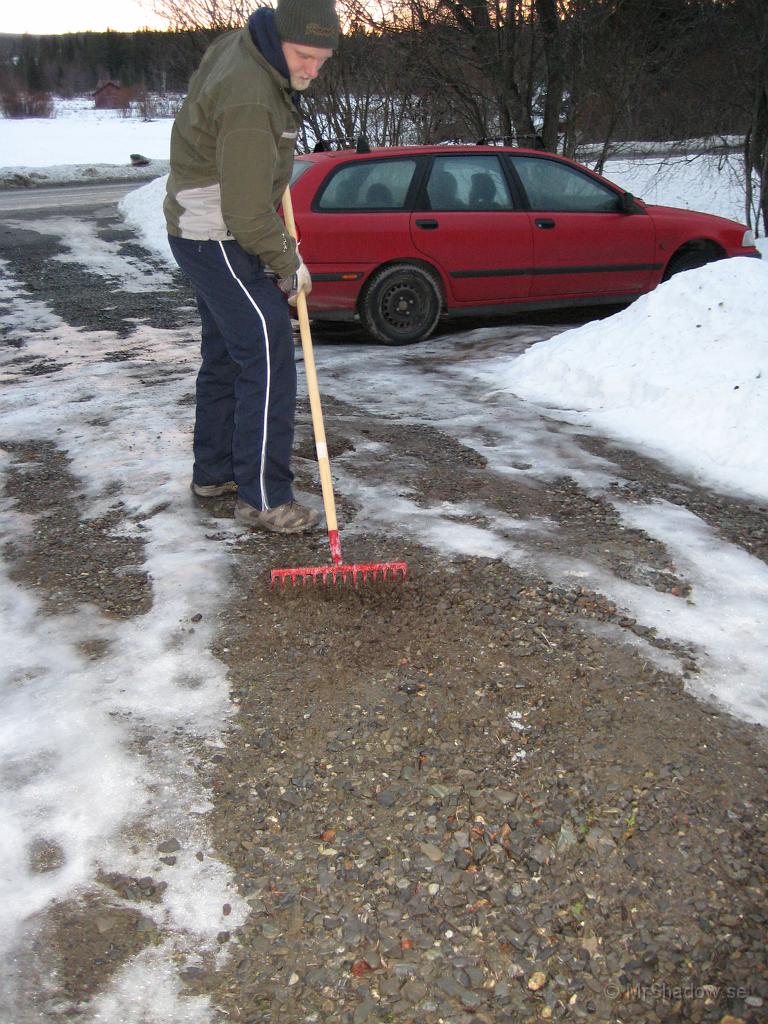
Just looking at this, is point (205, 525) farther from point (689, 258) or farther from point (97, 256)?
point (97, 256)

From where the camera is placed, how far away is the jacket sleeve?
9.99ft

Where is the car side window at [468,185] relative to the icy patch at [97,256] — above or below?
above

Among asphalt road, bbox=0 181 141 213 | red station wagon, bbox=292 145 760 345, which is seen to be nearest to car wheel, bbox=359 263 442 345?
red station wagon, bbox=292 145 760 345

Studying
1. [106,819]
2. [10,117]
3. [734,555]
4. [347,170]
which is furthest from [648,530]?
[10,117]

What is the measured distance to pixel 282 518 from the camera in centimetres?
380

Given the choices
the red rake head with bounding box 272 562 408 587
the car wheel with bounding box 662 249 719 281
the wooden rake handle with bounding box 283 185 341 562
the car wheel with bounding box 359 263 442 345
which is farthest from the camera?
the car wheel with bounding box 662 249 719 281

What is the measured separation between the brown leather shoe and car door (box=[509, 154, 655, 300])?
4199 millimetres

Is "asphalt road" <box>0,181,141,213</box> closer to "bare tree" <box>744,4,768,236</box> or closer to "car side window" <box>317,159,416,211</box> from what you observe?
"car side window" <box>317,159,416,211</box>

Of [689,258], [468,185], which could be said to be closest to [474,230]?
[468,185]

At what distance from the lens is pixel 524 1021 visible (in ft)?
6.05

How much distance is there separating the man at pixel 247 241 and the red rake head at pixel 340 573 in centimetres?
52

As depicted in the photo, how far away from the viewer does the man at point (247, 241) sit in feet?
9.98

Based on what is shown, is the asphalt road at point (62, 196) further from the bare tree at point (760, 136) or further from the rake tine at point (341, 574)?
the rake tine at point (341, 574)

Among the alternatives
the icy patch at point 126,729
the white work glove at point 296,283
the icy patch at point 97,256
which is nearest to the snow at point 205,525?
the icy patch at point 126,729
